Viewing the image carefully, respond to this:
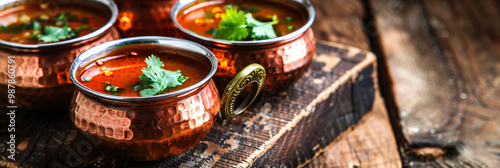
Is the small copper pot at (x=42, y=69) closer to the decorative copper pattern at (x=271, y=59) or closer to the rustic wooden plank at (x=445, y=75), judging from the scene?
the decorative copper pattern at (x=271, y=59)

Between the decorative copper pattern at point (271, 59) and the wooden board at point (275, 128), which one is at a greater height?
the decorative copper pattern at point (271, 59)

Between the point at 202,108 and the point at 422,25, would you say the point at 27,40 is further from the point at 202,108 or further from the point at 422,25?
the point at 422,25

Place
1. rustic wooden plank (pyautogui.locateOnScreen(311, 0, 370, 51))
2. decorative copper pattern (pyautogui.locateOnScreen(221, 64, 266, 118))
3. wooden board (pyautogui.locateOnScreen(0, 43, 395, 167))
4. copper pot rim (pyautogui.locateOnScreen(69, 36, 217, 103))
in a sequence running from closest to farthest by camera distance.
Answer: copper pot rim (pyautogui.locateOnScreen(69, 36, 217, 103))
decorative copper pattern (pyautogui.locateOnScreen(221, 64, 266, 118))
wooden board (pyautogui.locateOnScreen(0, 43, 395, 167))
rustic wooden plank (pyautogui.locateOnScreen(311, 0, 370, 51))

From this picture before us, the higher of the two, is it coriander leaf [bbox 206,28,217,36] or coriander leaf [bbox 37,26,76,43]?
coriander leaf [bbox 206,28,217,36]

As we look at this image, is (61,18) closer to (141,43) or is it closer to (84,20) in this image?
(84,20)

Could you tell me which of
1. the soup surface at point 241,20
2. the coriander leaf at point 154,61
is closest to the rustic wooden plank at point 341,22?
the soup surface at point 241,20

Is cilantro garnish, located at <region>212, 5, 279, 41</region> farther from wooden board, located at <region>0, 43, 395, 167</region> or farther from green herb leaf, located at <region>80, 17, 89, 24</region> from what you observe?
green herb leaf, located at <region>80, 17, 89, 24</region>

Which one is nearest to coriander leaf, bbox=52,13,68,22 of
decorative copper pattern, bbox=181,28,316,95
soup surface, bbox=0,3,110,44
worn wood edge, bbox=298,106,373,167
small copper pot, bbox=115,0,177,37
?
soup surface, bbox=0,3,110,44
